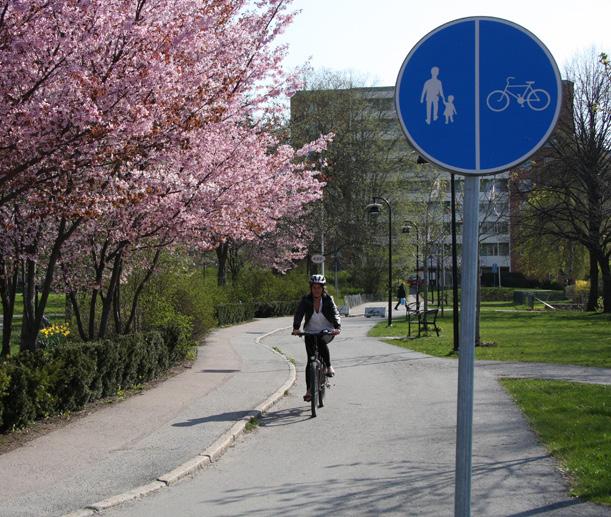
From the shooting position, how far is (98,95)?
9117 millimetres

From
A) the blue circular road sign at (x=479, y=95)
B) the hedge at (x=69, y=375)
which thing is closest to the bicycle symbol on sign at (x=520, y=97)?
the blue circular road sign at (x=479, y=95)

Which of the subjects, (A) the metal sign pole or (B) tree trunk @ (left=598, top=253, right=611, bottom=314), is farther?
(B) tree trunk @ (left=598, top=253, right=611, bottom=314)

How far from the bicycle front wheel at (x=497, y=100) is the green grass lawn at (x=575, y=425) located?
4257 mm

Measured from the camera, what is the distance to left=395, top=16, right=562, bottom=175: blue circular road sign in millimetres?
3375

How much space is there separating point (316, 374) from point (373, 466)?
3.45m

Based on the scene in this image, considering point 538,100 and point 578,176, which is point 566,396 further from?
point 578,176

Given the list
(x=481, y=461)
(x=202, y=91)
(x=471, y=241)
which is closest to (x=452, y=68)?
(x=471, y=241)

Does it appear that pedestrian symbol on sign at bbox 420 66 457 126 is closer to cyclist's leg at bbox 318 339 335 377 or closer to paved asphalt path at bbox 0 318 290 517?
paved asphalt path at bbox 0 318 290 517

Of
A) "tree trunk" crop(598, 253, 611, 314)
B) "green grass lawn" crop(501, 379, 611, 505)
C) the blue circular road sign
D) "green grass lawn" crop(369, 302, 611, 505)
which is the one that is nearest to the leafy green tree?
"tree trunk" crop(598, 253, 611, 314)

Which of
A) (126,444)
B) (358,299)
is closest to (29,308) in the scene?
(126,444)

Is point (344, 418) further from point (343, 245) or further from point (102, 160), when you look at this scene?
point (343, 245)

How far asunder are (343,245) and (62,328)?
38.2 metres

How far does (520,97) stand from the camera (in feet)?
11.2

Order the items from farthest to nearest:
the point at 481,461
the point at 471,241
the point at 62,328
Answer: the point at 62,328, the point at 481,461, the point at 471,241
